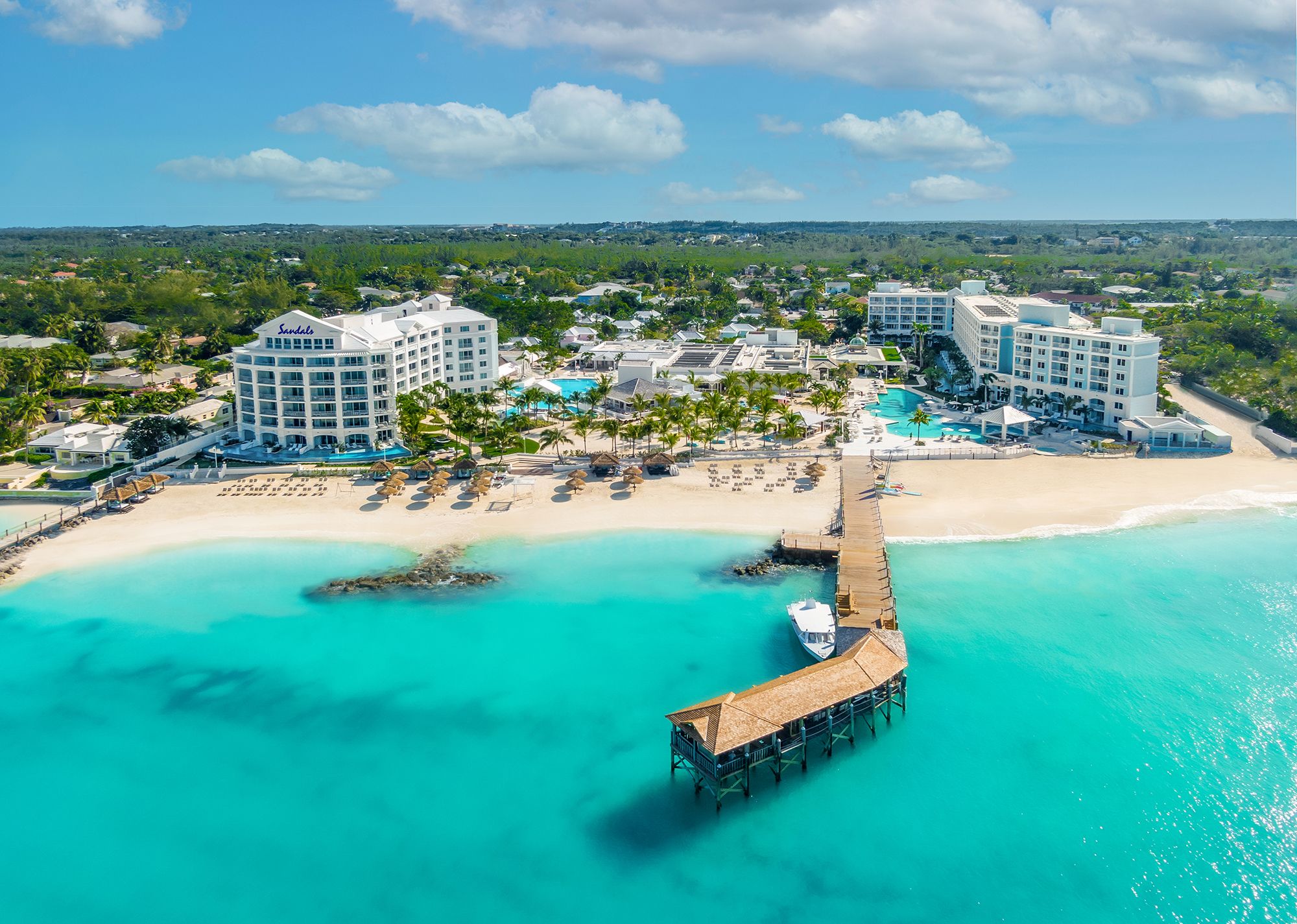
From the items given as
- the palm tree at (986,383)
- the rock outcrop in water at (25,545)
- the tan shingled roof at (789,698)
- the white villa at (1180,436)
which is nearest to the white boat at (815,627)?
the tan shingled roof at (789,698)

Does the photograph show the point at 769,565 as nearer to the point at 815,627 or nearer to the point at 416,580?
the point at 815,627

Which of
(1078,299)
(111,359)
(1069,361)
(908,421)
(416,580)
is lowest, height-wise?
(416,580)

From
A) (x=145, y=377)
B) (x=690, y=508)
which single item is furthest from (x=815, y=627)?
(x=145, y=377)

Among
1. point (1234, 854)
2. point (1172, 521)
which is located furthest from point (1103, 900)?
point (1172, 521)

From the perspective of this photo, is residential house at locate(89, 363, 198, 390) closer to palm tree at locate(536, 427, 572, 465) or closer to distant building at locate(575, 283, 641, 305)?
palm tree at locate(536, 427, 572, 465)

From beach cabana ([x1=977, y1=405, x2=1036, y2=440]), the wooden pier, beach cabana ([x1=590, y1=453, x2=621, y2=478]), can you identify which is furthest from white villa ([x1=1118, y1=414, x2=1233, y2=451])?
beach cabana ([x1=590, y1=453, x2=621, y2=478])

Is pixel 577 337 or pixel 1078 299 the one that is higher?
pixel 1078 299

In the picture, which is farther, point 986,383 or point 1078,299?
point 1078,299

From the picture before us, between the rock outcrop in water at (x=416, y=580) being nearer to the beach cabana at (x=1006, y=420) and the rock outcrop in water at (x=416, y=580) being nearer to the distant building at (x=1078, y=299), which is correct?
the beach cabana at (x=1006, y=420)
